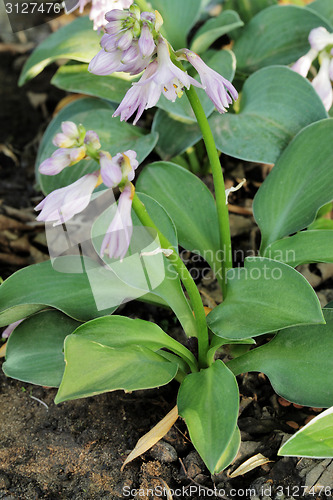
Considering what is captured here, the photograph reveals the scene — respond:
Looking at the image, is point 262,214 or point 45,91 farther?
point 45,91

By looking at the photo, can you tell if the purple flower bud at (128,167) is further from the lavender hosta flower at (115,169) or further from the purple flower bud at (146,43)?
the purple flower bud at (146,43)

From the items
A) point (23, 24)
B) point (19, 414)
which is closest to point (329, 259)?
point (19, 414)

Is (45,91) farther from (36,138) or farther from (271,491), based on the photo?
(271,491)

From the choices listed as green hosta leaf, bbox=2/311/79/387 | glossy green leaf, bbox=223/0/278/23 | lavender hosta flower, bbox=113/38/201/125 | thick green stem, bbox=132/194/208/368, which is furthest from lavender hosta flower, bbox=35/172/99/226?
glossy green leaf, bbox=223/0/278/23

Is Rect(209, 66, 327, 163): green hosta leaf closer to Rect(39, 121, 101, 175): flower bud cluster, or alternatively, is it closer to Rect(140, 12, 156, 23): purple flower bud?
Rect(140, 12, 156, 23): purple flower bud

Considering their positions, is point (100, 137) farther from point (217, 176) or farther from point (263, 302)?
point (263, 302)
